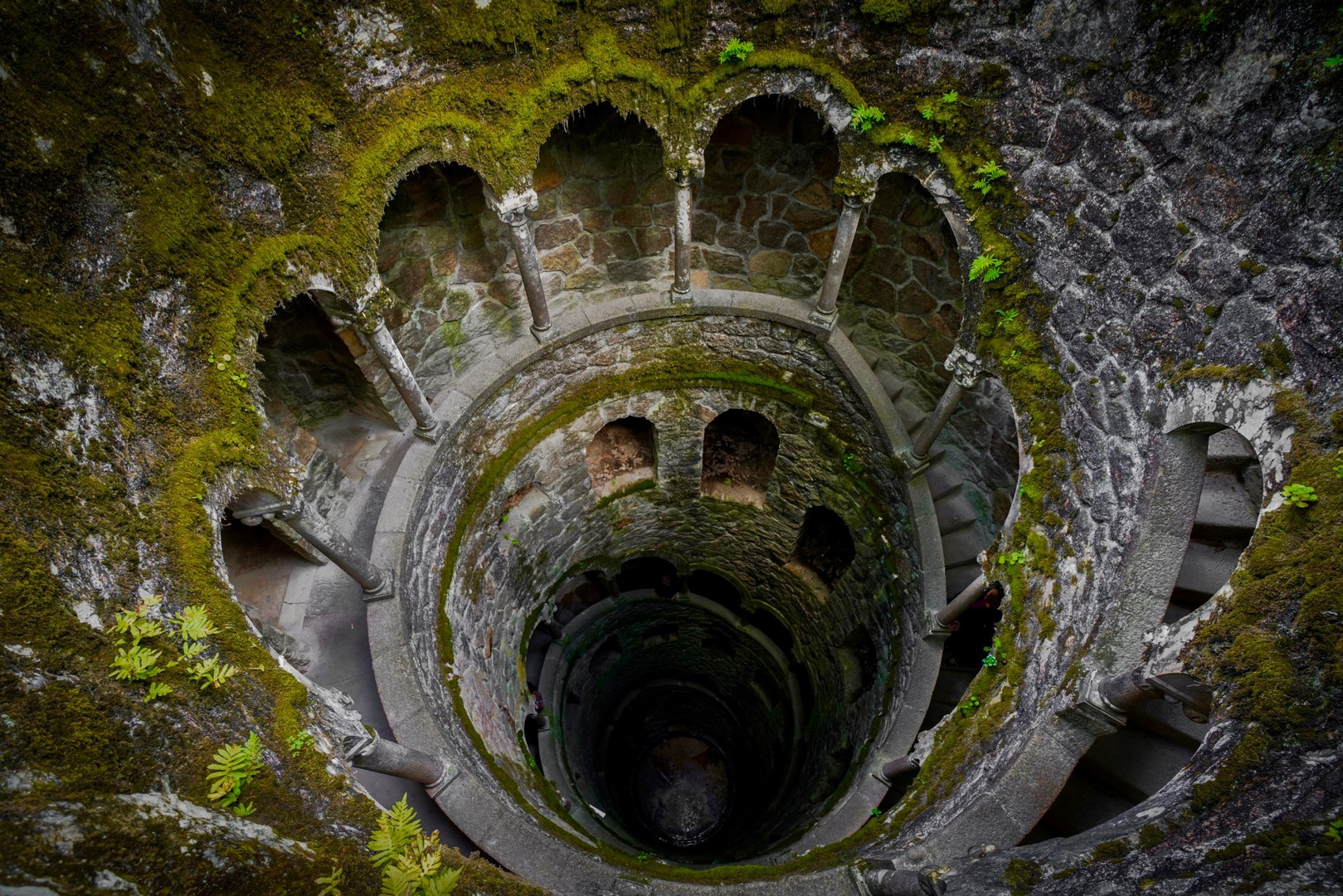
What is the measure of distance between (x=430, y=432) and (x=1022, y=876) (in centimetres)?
673

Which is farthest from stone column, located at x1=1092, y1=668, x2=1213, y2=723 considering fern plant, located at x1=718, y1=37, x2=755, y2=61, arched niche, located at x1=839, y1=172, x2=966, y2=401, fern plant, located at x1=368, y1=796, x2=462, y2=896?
fern plant, located at x1=718, y1=37, x2=755, y2=61

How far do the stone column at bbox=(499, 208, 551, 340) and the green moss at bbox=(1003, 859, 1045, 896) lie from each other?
6.87 metres

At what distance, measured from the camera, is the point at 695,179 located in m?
7.33

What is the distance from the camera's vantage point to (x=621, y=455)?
11.0 m

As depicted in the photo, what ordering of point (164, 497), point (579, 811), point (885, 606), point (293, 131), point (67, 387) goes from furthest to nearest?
point (579, 811) < point (885, 606) < point (293, 131) < point (164, 497) < point (67, 387)

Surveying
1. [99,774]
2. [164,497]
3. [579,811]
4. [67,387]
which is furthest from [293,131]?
[579,811]

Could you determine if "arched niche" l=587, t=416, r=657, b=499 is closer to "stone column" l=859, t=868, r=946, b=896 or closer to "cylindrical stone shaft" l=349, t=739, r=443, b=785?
"cylindrical stone shaft" l=349, t=739, r=443, b=785

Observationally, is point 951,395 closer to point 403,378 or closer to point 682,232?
point 682,232

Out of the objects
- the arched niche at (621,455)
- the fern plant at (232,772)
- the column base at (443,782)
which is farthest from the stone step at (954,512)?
the fern plant at (232,772)

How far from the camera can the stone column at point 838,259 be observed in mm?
7008

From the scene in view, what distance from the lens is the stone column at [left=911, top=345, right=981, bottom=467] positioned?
654 cm

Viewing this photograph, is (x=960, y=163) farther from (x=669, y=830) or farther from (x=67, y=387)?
(x=669, y=830)

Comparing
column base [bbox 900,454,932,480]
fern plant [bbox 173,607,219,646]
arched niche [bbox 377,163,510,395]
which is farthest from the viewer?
column base [bbox 900,454,932,480]

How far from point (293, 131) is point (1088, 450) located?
7.15m
